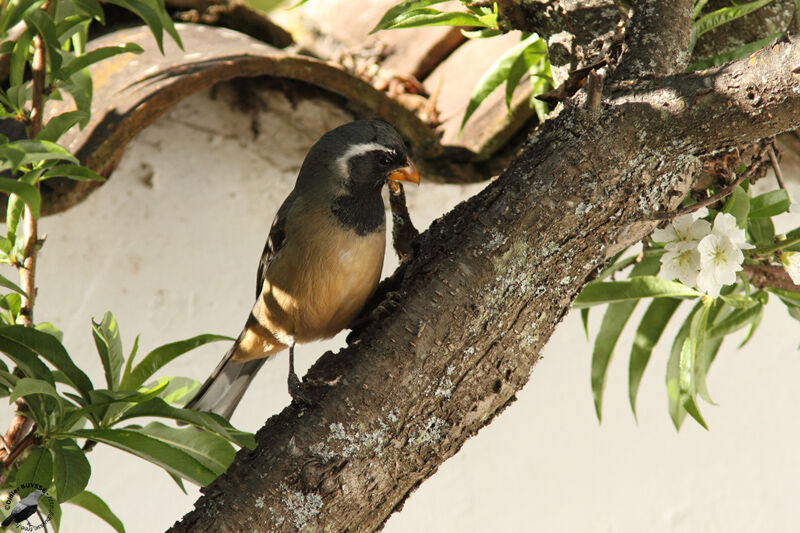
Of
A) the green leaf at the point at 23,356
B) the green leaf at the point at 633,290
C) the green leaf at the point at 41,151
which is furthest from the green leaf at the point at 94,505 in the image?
the green leaf at the point at 633,290

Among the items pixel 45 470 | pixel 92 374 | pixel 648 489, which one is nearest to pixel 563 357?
pixel 648 489

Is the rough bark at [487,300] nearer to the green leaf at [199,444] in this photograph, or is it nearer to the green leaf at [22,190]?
the green leaf at [199,444]

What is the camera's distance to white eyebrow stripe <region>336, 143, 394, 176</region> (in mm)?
1665

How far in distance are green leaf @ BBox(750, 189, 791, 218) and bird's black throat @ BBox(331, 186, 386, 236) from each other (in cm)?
78

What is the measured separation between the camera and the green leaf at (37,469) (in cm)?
122

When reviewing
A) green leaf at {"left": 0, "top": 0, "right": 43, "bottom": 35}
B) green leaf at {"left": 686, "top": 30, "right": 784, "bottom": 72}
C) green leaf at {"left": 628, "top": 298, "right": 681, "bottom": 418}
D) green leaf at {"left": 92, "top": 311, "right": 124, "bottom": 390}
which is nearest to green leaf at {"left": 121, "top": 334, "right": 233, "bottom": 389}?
green leaf at {"left": 92, "top": 311, "right": 124, "bottom": 390}

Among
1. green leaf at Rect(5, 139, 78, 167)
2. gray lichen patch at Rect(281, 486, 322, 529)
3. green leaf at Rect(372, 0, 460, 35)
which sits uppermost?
green leaf at Rect(372, 0, 460, 35)

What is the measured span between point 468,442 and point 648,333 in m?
1.01

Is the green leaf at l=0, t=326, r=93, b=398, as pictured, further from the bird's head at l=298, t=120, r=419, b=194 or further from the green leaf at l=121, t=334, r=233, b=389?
the bird's head at l=298, t=120, r=419, b=194

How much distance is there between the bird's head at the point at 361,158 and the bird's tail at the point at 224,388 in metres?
0.48

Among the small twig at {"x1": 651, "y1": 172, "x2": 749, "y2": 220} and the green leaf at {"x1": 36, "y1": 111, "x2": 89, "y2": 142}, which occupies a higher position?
the green leaf at {"x1": 36, "y1": 111, "x2": 89, "y2": 142}

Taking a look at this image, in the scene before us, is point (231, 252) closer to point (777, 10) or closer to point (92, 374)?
point (92, 374)

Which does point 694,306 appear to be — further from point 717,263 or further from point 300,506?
point 300,506

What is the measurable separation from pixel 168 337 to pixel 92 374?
264mm
